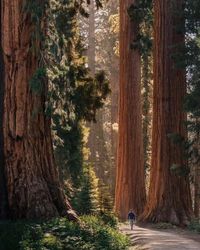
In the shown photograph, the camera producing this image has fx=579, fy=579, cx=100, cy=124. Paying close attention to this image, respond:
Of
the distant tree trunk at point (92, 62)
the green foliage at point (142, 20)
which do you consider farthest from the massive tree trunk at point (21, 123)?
the distant tree trunk at point (92, 62)

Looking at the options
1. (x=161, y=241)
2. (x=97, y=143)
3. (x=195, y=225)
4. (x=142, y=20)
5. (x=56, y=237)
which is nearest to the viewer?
(x=56, y=237)

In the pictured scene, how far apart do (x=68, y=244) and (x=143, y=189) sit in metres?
12.0

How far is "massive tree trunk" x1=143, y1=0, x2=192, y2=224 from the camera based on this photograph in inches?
675

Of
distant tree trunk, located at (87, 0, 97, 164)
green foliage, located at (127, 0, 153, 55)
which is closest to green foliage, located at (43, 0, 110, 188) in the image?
green foliage, located at (127, 0, 153, 55)

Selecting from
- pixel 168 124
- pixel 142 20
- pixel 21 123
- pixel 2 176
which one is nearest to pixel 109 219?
pixel 2 176

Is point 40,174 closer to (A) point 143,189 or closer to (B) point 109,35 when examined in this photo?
(A) point 143,189

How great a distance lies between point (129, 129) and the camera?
68.4 ft

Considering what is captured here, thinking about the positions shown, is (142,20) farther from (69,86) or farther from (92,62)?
(92,62)

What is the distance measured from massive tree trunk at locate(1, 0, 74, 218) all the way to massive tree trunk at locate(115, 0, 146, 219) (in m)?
9.90

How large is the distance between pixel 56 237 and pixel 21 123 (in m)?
2.48

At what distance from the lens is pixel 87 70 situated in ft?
59.6

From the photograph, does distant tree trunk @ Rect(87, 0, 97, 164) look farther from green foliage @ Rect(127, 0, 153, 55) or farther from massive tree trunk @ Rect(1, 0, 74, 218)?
massive tree trunk @ Rect(1, 0, 74, 218)

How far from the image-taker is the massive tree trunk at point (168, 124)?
17.2m

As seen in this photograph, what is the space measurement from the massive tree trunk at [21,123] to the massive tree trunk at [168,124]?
6886 mm
